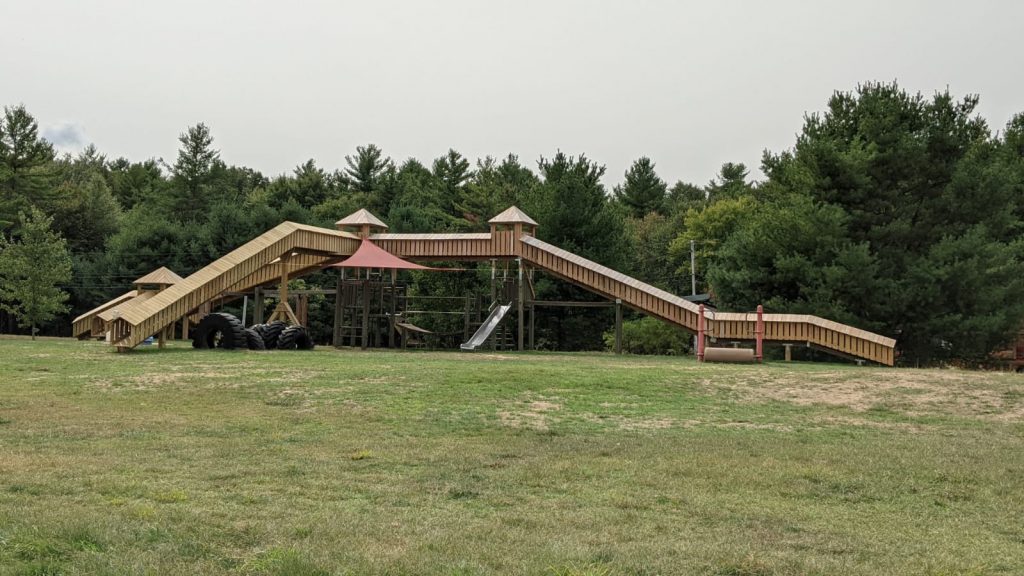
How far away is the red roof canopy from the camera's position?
2645cm

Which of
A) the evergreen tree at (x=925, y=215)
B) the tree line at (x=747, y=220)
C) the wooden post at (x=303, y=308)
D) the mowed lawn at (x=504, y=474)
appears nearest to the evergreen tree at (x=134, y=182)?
the tree line at (x=747, y=220)

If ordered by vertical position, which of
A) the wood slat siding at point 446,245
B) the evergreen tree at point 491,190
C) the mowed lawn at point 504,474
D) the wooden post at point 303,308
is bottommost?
the mowed lawn at point 504,474

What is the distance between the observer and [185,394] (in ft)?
45.1

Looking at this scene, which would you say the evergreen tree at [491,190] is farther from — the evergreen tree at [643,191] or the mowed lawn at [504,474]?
the mowed lawn at [504,474]

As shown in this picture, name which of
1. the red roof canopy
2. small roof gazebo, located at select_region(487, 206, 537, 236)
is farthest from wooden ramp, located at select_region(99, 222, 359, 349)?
small roof gazebo, located at select_region(487, 206, 537, 236)

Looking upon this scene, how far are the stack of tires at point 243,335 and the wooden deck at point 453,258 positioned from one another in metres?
0.68

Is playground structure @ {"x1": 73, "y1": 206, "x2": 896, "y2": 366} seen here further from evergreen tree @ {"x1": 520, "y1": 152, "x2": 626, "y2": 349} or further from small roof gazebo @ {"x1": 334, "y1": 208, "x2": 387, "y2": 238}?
evergreen tree @ {"x1": 520, "y1": 152, "x2": 626, "y2": 349}

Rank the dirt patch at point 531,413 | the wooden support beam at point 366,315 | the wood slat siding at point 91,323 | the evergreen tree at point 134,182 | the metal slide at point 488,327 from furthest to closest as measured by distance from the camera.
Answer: the evergreen tree at point 134,182
the wood slat siding at point 91,323
the wooden support beam at point 366,315
the metal slide at point 488,327
the dirt patch at point 531,413

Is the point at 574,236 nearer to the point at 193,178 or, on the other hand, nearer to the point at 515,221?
the point at 515,221

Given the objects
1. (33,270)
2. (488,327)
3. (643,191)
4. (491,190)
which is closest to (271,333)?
(488,327)

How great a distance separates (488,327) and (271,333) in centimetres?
680

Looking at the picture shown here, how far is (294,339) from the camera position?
78.8 ft

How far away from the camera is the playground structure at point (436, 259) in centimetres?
2255

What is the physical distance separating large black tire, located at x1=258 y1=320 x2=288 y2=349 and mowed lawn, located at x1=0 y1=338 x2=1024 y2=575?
8237mm
